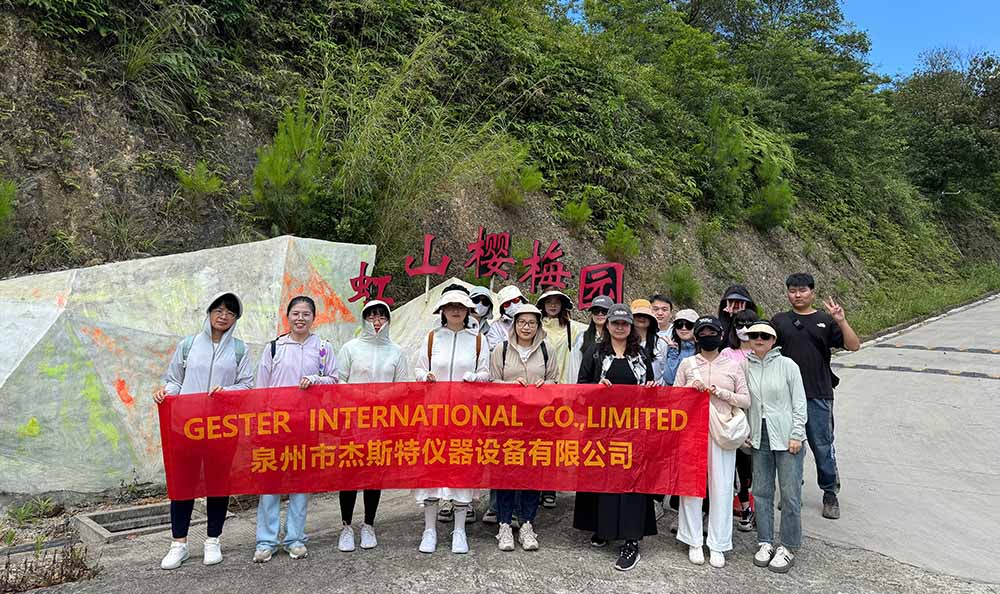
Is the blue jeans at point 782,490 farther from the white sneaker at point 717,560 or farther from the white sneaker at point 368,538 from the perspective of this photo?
the white sneaker at point 368,538

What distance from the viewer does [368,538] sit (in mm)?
4406

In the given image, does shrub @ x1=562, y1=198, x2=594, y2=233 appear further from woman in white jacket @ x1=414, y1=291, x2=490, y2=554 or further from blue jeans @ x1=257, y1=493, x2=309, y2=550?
blue jeans @ x1=257, y1=493, x2=309, y2=550

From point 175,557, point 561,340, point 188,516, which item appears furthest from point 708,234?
point 175,557

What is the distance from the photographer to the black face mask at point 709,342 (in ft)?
14.4

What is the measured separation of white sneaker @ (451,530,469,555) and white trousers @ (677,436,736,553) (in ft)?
4.68

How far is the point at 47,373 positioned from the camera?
536 cm

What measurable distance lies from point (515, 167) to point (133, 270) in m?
7.19

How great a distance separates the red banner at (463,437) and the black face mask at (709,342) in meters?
0.32

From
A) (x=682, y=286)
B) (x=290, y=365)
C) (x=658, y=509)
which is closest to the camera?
(x=290, y=365)

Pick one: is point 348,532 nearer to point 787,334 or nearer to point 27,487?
point 27,487

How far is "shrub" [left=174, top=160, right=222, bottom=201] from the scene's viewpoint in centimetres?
817

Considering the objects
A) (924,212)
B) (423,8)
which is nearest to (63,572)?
(423,8)

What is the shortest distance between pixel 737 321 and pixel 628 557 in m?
2.00

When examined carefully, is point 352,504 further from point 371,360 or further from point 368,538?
point 371,360
